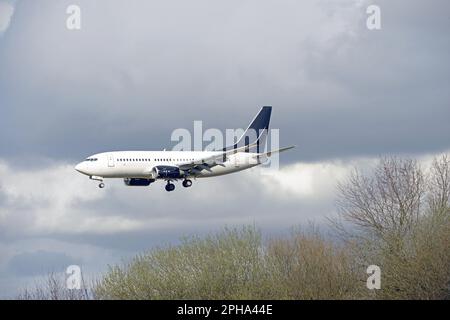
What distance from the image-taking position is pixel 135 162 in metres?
126

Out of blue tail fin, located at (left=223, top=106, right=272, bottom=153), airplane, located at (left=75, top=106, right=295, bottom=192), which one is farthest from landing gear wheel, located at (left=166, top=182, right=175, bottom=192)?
blue tail fin, located at (left=223, top=106, right=272, bottom=153)

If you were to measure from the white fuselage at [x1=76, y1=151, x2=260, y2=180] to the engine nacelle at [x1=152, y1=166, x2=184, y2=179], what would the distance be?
96 centimetres

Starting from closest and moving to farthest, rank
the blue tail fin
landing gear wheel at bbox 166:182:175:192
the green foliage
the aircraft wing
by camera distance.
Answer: the green foliage < the aircraft wing < landing gear wheel at bbox 166:182:175:192 < the blue tail fin

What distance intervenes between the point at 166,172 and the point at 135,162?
2946 millimetres

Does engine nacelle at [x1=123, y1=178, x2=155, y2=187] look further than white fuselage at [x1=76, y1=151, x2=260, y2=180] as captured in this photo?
Yes

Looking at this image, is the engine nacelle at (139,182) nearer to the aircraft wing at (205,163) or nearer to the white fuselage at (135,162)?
the white fuselage at (135,162)

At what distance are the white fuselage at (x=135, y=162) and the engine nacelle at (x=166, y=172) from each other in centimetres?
96

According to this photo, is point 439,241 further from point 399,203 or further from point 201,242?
point 201,242

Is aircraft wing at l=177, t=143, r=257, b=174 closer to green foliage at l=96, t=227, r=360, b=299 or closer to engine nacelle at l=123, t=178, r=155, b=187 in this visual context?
engine nacelle at l=123, t=178, r=155, b=187

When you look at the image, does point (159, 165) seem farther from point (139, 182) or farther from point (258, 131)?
point (258, 131)

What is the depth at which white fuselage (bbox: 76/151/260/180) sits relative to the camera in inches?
4897

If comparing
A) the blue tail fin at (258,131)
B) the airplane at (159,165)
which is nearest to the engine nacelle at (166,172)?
the airplane at (159,165)

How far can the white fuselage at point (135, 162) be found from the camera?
124m
